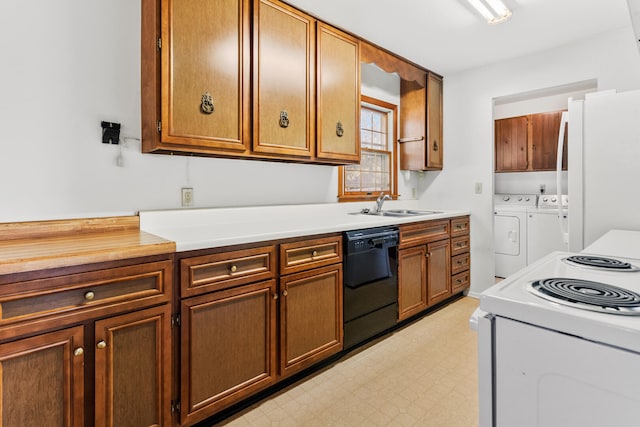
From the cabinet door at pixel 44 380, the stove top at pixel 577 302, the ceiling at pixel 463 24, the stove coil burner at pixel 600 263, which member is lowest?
the cabinet door at pixel 44 380

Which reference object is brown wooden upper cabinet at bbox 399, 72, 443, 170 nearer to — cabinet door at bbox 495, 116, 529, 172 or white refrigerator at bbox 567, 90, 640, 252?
white refrigerator at bbox 567, 90, 640, 252

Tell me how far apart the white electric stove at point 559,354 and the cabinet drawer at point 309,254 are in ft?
3.86

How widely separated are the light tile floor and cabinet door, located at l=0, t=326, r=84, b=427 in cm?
74

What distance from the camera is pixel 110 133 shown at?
1.79 meters

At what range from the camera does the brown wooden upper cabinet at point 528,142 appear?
4.29m

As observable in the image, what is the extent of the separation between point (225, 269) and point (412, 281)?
174 cm

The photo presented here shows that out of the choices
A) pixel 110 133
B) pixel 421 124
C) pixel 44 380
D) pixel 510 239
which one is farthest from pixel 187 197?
pixel 510 239

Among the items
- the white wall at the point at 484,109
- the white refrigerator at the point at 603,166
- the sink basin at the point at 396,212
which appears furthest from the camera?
the sink basin at the point at 396,212

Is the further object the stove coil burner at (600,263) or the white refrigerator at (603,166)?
the white refrigerator at (603,166)

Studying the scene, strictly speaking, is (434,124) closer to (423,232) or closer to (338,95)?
(423,232)

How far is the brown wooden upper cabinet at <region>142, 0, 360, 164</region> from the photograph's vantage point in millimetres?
1715

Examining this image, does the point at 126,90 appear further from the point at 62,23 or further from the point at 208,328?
the point at 208,328

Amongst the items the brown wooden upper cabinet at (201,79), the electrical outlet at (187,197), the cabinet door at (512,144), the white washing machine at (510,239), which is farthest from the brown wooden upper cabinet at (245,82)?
the cabinet door at (512,144)

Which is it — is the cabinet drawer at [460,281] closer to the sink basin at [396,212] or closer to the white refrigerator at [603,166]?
the sink basin at [396,212]
